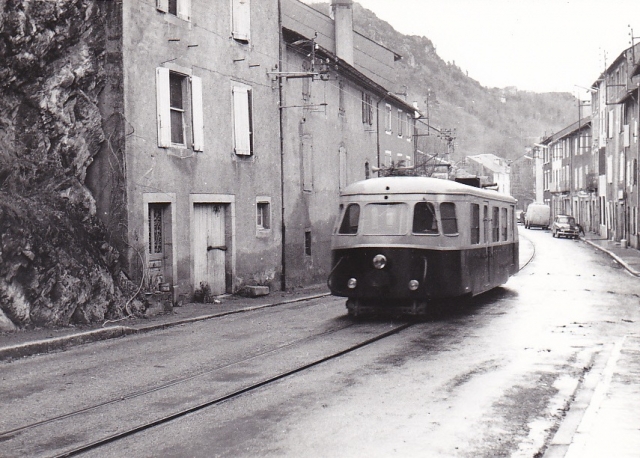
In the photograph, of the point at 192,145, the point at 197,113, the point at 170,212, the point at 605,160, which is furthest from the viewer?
the point at 605,160

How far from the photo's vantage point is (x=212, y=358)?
10.9 m

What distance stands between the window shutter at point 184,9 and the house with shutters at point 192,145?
0.02 meters

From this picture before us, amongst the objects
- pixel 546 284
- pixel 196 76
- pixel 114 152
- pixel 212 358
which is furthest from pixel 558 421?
pixel 546 284

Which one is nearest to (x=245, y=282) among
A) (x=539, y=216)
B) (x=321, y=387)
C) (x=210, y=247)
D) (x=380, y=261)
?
(x=210, y=247)

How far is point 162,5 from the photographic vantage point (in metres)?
17.7

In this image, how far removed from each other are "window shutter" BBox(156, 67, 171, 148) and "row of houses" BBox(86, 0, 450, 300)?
3 cm

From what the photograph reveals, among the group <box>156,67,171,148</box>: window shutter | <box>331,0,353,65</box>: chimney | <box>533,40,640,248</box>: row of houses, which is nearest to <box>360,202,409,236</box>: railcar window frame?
<box>156,67,171,148</box>: window shutter

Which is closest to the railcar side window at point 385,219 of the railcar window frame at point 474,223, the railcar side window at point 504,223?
the railcar window frame at point 474,223

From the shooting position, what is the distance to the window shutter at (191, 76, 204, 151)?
18.8 metres

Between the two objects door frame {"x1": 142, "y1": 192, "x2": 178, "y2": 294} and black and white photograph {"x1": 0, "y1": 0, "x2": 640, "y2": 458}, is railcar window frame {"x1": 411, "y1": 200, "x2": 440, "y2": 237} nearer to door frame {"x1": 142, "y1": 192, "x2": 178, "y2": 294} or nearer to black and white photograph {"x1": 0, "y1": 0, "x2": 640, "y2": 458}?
black and white photograph {"x1": 0, "y1": 0, "x2": 640, "y2": 458}

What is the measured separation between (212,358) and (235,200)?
1042 centimetres

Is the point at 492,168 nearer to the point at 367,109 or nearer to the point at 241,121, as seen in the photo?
the point at 367,109

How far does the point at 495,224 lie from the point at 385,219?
444 cm

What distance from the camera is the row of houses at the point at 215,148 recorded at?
16.5 metres
